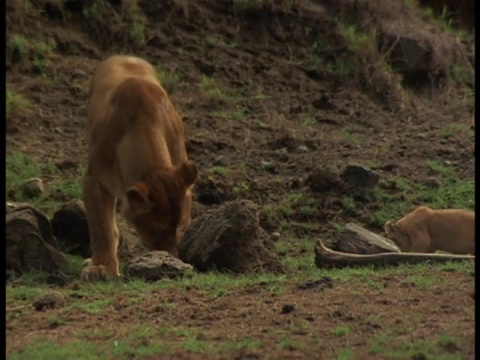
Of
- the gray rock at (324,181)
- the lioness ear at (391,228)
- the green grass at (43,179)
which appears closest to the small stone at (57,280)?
the green grass at (43,179)

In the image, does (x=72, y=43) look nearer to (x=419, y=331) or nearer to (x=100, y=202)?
(x=100, y=202)

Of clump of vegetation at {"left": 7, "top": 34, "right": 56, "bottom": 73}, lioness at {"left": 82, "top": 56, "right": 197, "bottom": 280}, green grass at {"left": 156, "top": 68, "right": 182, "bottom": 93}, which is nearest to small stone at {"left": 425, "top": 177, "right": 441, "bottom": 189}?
green grass at {"left": 156, "top": 68, "right": 182, "bottom": 93}

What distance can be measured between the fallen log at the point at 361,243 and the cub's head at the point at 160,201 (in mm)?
1516

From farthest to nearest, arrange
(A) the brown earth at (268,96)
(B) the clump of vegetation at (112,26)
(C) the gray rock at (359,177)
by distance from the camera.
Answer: (B) the clump of vegetation at (112,26) < (A) the brown earth at (268,96) < (C) the gray rock at (359,177)

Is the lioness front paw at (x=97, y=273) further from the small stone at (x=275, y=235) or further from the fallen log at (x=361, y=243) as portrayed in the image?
the small stone at (x=275, y=235)

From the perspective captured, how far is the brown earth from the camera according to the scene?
11.6 m

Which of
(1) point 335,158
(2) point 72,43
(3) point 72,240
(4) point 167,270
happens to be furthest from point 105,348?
(2) point 72,43

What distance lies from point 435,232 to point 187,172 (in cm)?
246

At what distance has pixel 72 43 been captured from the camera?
45.9ft

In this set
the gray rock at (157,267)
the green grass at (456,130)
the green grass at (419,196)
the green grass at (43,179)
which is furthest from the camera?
the green grass at (456,130)

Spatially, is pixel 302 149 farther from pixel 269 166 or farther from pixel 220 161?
pixel 220 161

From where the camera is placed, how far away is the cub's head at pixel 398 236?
31.8 feet

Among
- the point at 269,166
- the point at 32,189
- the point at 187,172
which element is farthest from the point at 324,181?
the point at 187,172

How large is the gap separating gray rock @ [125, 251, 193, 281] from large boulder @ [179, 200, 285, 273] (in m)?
0.26
